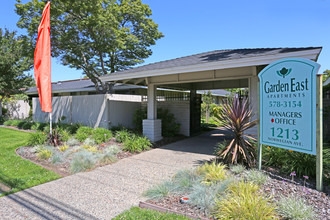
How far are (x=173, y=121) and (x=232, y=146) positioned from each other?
18.6 feet

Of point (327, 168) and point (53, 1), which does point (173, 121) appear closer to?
point (327, 168)

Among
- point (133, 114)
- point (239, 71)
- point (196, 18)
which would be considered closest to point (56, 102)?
point (133, 114)

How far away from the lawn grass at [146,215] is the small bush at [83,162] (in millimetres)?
2714

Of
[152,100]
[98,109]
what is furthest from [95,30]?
[152,100]

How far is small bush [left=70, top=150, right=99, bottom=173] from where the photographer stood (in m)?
5.23

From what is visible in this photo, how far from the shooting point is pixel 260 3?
23.9 ft

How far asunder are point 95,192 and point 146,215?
4.85ft

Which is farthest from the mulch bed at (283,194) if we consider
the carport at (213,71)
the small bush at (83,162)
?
the small bush at (83,162)

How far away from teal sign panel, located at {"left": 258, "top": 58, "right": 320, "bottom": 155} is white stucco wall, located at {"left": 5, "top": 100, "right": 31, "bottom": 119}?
19.3m

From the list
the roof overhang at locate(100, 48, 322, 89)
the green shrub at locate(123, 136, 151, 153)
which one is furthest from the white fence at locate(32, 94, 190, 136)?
the green shrub at locate(123, 136, 151, 153)

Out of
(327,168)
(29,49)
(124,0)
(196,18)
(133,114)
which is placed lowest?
(327,168)

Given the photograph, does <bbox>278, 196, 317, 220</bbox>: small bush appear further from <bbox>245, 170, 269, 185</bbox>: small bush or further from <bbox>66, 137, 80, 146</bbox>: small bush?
<bbox>66, 137, 80, 146</bbox>: small bush

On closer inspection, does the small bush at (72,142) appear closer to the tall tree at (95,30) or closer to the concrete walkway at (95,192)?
the concrete walkway at (95,192)

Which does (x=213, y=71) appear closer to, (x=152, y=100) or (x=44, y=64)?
(x=152, y=100)
